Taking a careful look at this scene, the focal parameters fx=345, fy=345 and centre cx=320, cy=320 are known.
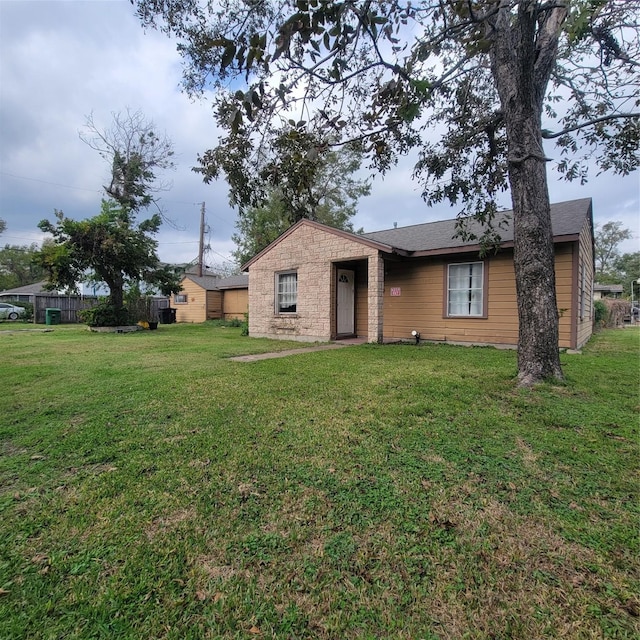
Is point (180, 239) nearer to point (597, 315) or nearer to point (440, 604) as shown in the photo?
point (597, 315)

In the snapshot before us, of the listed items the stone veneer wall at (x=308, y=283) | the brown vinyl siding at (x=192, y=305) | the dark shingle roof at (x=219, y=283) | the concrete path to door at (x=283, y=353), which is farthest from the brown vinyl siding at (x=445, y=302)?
the brown vinyl siding at (x=192, y=305)

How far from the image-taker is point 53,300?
20.4 meters

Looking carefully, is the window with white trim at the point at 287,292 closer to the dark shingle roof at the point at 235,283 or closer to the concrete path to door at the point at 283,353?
the concrete path to door at the point at 283,353

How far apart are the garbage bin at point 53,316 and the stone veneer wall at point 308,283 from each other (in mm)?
13694

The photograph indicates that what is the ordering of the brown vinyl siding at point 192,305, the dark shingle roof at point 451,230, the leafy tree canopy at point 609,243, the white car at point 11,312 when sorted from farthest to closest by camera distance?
1. the leafy tree canopy at point 609,243
2. the brown vinyl siding at point 192,305
3. the white car at point 11,312
4. the dark shingle roof at point 451,230

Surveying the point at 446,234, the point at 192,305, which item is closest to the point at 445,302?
the point at 446,234

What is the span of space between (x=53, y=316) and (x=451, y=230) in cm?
2051

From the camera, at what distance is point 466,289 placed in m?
9.16

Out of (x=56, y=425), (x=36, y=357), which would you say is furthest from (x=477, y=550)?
(x=36, y=357)

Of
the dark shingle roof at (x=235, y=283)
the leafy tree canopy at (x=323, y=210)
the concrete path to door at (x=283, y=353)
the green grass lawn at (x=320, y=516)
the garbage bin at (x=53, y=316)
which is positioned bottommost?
the green grass lawn at (x=320, y=516)

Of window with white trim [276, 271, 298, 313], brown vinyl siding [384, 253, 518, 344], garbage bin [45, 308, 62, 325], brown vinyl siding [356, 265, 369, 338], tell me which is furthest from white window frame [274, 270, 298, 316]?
garbage bin [45, 308, 62, 325]

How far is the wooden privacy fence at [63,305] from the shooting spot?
19.7 m

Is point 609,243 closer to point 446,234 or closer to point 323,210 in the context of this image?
point 323,210

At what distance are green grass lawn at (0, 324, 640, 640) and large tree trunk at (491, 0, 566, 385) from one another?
71cm
